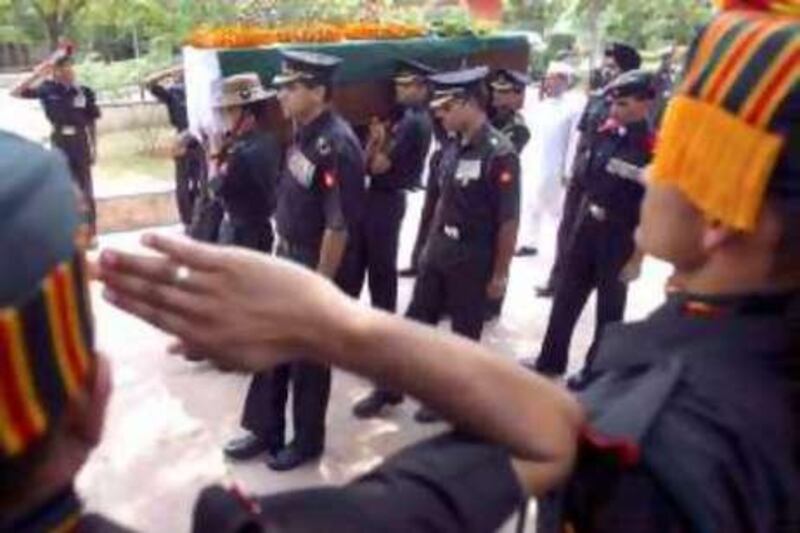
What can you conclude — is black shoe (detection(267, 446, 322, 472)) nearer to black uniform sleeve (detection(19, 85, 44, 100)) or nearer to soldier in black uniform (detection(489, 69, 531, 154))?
soldier in black uniform (detection(489, 69, 531, 154))

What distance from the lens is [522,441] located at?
0.97m

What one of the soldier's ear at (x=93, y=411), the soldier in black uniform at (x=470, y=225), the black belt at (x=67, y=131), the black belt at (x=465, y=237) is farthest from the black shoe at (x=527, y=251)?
the soldier's ear at (x=93, y=411)

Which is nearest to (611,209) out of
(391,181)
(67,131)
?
(391,181)

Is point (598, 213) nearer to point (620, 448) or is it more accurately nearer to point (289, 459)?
point (289, 459)

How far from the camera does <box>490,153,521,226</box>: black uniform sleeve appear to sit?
14.9 ft

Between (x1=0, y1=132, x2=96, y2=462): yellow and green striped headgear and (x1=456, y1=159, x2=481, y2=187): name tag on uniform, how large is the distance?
151 inches

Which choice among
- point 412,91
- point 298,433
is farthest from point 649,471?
point 412,91

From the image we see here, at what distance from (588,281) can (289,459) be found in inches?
72.7

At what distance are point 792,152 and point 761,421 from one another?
286 millimetres

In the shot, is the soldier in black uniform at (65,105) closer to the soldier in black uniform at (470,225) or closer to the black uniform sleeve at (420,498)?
Result: the soldier in black uniform at (470,225)

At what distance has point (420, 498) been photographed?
92 centimetres

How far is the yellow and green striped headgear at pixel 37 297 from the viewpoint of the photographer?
2.49 ft

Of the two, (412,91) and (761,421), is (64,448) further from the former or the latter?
(412,91)

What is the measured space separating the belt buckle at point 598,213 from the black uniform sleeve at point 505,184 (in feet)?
1.52
